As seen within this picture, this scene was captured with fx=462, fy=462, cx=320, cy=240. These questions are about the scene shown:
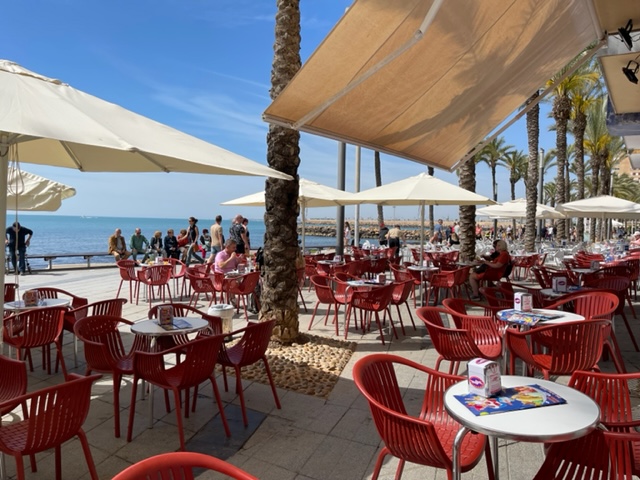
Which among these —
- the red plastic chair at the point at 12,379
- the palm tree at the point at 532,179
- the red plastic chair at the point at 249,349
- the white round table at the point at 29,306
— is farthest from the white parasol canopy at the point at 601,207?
the red plastic chair at the point at 12,379

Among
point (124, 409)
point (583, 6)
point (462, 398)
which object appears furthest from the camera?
point (124, 409)

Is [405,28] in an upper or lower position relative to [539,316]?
upper

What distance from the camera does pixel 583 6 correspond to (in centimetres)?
349

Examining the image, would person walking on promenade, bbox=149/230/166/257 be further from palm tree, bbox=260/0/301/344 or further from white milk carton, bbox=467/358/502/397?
white milk carton, bbox=467/358/502/397

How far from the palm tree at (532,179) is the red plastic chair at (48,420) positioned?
16.1 metres

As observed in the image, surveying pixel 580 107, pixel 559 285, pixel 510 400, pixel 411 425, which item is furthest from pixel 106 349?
pixel 580 107

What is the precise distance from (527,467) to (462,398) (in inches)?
47.6

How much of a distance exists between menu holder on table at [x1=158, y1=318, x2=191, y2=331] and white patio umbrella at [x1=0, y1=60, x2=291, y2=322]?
134 centimetres

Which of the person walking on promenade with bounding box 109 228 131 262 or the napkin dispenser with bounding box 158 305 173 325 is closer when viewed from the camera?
the napkin dispenser with bounding box 158 305 173 325

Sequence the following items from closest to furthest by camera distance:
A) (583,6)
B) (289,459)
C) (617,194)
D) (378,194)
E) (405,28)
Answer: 1. (405,28)
2. (289,459)
3. (583,6)
4. (378,194)
5. (617,194)

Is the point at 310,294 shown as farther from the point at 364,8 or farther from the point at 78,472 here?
the point at 364,8

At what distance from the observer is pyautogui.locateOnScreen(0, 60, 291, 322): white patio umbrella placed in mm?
2314

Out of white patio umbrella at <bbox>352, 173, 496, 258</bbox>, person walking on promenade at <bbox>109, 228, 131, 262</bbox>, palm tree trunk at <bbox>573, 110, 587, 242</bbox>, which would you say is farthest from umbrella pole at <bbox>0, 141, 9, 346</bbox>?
palm tree trunk at <bbox>573, 110, 587, 242</bbox>

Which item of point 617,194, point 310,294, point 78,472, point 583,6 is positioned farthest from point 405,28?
point 617,194
